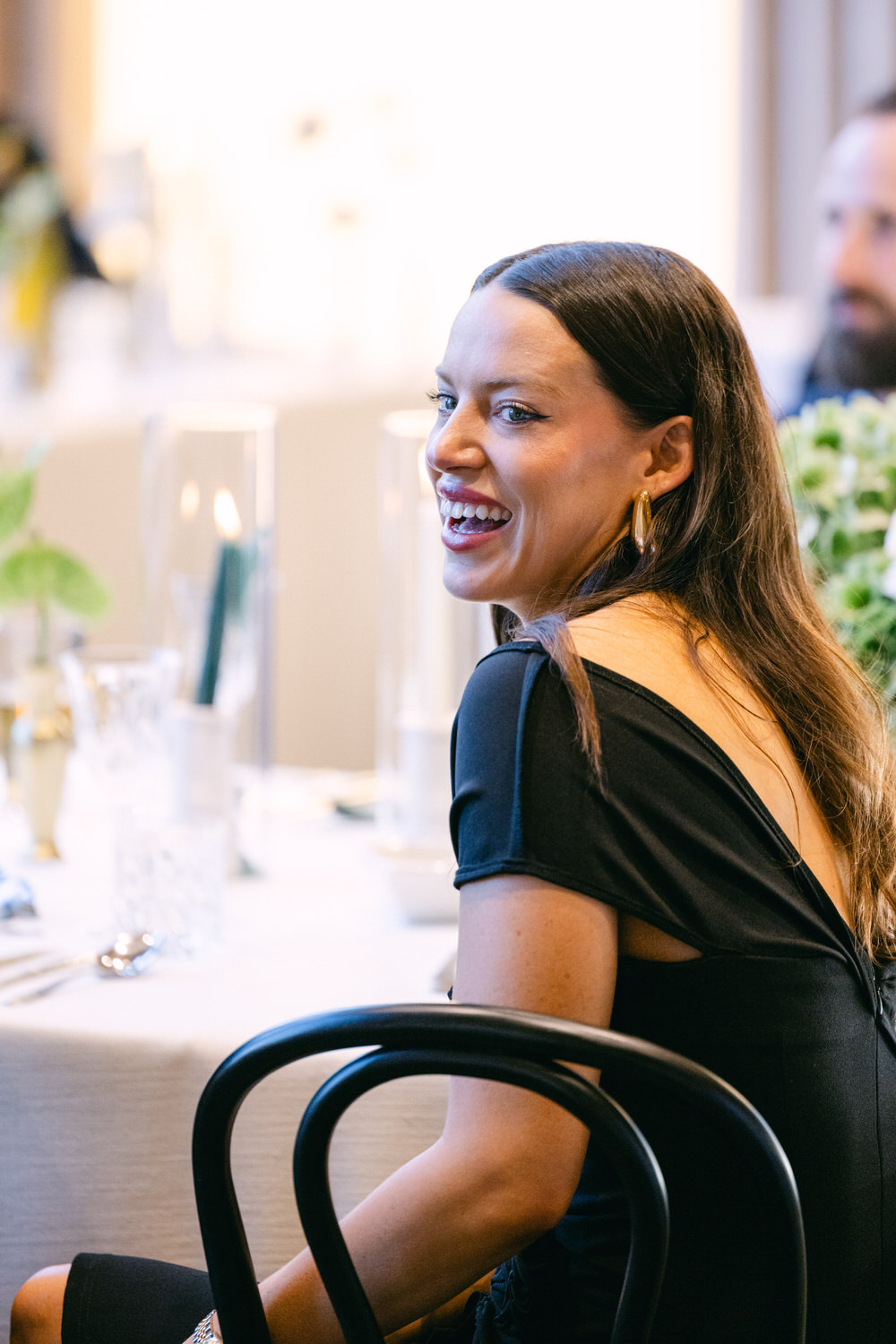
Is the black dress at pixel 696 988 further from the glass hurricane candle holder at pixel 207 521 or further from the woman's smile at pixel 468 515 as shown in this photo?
the glass hurricane candle holder at pixel 207 521

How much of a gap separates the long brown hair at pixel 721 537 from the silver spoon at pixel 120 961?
0.45 metres

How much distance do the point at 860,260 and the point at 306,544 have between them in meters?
1.48

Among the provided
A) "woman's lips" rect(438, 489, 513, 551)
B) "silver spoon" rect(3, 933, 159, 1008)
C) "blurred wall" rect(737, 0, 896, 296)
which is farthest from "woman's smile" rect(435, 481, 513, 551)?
"blurred wall" rect(737, 0, 896, 296)

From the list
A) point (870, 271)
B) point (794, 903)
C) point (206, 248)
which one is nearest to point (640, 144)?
point (870, 271)

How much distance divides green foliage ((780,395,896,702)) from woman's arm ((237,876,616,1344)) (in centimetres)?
65

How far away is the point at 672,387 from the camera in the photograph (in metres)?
0.89

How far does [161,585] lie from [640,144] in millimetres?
2810

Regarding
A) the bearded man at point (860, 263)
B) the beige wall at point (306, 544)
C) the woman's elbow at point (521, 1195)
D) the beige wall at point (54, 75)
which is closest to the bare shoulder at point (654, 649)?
the woman's elbow at point (521, 1195)

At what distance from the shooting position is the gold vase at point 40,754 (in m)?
1.45

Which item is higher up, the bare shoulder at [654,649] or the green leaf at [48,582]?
the bare shoulder at [654,649]

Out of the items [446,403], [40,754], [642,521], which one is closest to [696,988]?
[642,521]

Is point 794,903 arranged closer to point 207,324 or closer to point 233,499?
point 233,499

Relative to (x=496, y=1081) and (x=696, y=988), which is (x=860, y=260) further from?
(x=496, y=1081)

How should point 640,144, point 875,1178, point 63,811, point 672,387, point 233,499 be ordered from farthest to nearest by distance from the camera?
point 640,144 < point 63,811 < point 233,499 < point 672,387 < point 875,1178
